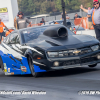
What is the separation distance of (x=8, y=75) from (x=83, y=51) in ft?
9.84

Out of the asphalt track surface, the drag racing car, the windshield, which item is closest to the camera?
the asphalt track surface

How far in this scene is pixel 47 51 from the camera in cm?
771

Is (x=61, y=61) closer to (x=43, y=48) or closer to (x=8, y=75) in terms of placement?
(x=43, y=48)

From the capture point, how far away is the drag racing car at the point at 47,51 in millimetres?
7738

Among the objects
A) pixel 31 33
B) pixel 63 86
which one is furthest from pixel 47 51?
Answer: pixel 31 33

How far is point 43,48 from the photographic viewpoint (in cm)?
779

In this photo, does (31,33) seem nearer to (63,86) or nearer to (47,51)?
(47,51)

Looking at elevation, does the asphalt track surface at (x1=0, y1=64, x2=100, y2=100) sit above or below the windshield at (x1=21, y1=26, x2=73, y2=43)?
below

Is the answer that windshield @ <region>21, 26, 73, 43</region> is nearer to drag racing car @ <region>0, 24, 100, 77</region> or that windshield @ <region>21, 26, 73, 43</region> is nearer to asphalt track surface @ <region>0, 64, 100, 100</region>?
drag racing car @ <region>0, 24, 100, 77</region>

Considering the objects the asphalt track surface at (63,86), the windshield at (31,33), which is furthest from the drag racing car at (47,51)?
the asphalt track surface at (63,86)

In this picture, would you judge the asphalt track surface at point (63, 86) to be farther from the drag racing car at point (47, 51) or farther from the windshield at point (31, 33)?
the windshield at point (31, 33)

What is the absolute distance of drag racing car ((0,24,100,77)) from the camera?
25.4 ft

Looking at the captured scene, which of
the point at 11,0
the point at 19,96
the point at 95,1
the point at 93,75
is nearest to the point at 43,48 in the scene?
the point at 93,75

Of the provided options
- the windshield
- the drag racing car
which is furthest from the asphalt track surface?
the windshield
